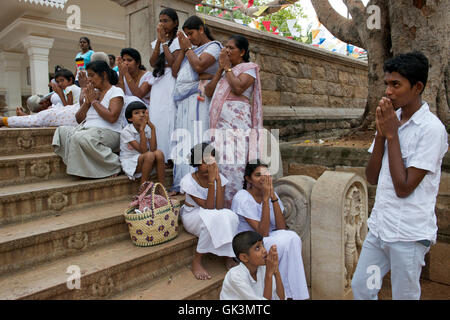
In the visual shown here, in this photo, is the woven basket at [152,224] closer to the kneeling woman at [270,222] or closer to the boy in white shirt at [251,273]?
the kneeling woman at [270,222]

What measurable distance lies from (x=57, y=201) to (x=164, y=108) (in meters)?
1.40

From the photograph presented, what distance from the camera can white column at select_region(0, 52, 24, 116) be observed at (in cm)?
902

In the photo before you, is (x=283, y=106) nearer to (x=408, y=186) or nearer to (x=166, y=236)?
(x=166, y=236)

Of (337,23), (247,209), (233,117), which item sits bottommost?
(247,209)

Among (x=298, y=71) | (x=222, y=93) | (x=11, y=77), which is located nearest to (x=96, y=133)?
(x=222, y=93)

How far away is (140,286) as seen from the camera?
2359 millimetres

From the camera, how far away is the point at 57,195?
262 cm

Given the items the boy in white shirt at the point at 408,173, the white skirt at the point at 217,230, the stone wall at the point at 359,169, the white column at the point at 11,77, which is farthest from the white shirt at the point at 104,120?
the white column at the point at 11,77

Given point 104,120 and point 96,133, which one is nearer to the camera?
point 96,133

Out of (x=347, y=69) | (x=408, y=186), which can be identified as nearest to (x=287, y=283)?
(x=408, y=186)

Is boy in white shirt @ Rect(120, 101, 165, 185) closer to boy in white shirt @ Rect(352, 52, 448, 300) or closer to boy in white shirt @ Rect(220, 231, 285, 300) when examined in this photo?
boy in white shirt @ Rect(220, 231, 285, 300)

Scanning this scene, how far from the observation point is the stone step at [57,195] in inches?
95.5

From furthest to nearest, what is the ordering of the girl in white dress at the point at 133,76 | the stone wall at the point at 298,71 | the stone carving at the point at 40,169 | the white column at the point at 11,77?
the white column at the point at 11,77 < the stone wall at the point at 298,71 < the girl in white dress at the point at 133,76 < the stone carving at the point at 40,169

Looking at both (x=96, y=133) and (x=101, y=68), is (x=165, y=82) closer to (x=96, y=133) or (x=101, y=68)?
(x=101, y=68)
